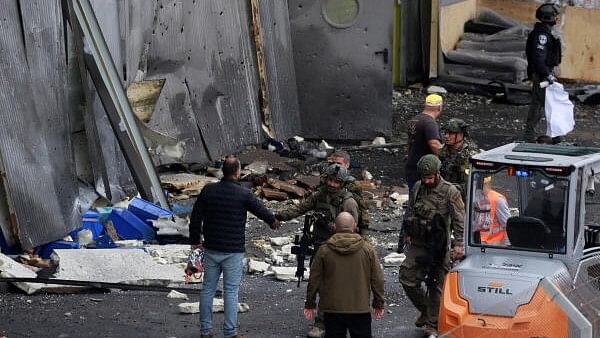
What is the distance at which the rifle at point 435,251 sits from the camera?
9.76 m

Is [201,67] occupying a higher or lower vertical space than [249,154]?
higher

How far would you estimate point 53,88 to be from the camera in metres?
12.4

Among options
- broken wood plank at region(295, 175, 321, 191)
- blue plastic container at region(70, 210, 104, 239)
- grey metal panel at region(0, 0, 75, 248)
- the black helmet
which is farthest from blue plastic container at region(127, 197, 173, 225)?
the black helmet

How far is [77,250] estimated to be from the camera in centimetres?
1162

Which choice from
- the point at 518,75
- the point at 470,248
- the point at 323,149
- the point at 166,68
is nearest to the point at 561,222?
the point at 470,248

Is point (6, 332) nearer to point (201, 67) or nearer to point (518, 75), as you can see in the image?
point (201, 67)

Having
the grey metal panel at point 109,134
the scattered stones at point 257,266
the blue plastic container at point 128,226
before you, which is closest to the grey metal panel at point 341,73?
the grey metal panel at point 109,134

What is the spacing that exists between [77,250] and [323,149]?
6.63 m

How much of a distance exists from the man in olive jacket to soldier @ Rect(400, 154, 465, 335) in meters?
1.29

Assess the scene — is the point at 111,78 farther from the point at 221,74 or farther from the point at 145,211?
the point at 221,74

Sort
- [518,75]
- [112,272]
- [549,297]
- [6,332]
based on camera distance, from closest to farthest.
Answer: [549,297], [6,332], [112,272], [518,75]

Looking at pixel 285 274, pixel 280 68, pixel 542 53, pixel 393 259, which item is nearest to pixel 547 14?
pixel 542 53

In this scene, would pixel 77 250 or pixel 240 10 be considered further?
pixel 240 10

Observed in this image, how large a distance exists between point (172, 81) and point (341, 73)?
150 inches
